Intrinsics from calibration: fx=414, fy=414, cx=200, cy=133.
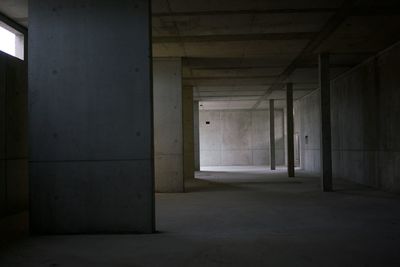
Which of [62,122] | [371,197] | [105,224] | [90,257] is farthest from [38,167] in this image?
[371,197]

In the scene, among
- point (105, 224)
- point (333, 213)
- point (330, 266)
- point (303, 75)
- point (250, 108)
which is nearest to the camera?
point (330, 266)

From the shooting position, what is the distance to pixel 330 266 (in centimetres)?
452

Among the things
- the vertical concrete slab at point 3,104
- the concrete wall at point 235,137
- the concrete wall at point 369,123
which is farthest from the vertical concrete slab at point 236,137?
the vertical concrete slab at point 3,104

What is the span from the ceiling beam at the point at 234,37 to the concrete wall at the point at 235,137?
19.4m

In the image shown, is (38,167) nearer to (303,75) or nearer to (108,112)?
(108,112)

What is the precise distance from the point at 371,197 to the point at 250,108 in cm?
1882

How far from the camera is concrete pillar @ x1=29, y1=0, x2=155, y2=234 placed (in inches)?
251

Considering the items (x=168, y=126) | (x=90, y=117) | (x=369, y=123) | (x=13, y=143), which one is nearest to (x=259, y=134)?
(x=369, y=123)

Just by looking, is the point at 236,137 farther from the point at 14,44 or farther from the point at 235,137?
the point at 14,44

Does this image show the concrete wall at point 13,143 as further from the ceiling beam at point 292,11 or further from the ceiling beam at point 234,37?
the ceiling beam at point 234,37

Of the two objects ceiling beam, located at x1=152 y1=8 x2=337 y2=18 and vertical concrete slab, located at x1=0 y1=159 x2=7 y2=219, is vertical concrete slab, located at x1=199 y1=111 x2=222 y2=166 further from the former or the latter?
vertical concrete slab, located at x1=0 y1=159 x2=7 y2=219

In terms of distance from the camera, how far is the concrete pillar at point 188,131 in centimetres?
1808

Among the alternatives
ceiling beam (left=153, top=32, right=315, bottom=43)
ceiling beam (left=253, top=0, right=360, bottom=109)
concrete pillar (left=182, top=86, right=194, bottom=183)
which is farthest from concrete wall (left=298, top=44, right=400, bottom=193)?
concrete pillar (left=182, top=86, right=194, bottom=183)

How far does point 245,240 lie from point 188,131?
12894 mm
